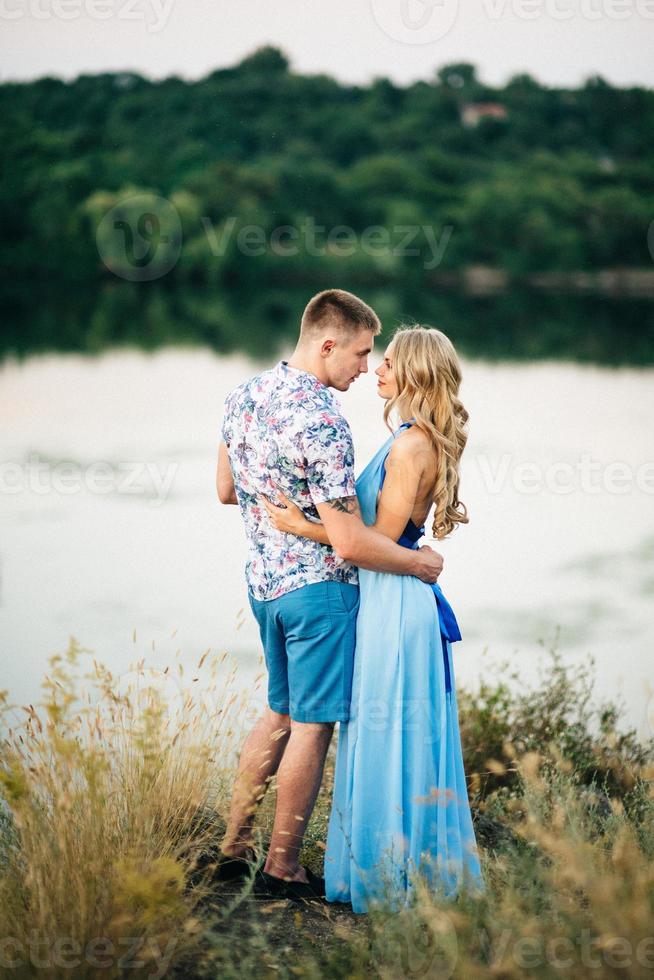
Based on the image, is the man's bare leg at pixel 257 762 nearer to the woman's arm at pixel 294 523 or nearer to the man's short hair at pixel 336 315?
the woman's arm at pixel 294 523

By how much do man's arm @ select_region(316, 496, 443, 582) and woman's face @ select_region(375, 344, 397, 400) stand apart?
0.40m

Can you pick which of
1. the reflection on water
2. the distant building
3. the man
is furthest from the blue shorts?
the distant building

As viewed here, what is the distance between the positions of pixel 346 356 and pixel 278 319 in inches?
1215

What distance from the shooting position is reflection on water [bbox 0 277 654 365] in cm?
3281

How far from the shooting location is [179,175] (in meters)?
30.0

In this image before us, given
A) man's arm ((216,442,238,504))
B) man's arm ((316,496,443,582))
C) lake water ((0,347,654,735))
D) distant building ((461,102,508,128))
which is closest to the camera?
man's arm ((316,496,443,582))

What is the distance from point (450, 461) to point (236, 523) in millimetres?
11930

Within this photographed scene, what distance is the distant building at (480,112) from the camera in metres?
32.7

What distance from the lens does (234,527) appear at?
48.4ft

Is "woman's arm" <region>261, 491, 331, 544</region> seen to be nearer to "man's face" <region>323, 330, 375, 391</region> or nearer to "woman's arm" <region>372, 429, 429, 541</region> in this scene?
"woman's arm" <region>372, 429, 429, 541</region>

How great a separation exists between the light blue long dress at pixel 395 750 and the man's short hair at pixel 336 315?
34cm

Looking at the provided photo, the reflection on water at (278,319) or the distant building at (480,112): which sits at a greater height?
the distant building at (480,112)

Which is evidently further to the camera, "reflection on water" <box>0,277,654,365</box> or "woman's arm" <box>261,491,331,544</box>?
"reflection on water" <box>0,277,654,365</box>

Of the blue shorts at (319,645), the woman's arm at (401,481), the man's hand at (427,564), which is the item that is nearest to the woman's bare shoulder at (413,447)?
the woman's arm at (401,481)
